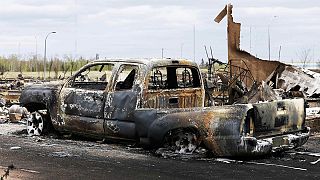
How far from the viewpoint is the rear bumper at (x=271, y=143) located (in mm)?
Result: 8234

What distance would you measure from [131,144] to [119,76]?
3.86 feet

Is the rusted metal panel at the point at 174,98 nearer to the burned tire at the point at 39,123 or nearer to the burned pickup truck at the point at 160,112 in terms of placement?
the burned pickup truck at the point at 160,112

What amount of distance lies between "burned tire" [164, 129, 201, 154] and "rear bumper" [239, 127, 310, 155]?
761 mm

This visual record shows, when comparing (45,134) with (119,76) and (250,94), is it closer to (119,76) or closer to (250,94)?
(119,76)

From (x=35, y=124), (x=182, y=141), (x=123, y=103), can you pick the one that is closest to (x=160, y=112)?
(x=182, y=141)

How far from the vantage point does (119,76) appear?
385 inches

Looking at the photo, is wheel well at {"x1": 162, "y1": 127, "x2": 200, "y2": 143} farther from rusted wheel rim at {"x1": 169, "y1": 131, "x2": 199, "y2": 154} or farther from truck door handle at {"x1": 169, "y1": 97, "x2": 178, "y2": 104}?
truck door handle at {"x1": 169, "y1": 97, "x2": 178, "y2": 104}

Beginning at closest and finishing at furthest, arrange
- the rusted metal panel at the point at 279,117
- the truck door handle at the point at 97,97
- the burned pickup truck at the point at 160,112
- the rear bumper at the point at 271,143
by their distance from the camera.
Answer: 1. the rear bumper at the point at 271,143
2. the burned pickup truck at the point at 160,112
3. the rusted metal panel at the point at 279,117
4. the truck door handle at the point at 97,97

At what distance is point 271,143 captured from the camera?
859 cm

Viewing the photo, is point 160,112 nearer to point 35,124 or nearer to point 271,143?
point 271,143

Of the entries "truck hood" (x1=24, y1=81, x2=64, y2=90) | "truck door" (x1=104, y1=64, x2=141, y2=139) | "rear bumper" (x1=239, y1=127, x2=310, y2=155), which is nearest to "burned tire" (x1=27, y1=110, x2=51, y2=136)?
"truck hood" (x1=24, y1=81, x2=64, y2=90)

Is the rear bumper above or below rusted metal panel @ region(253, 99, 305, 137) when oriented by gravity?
below

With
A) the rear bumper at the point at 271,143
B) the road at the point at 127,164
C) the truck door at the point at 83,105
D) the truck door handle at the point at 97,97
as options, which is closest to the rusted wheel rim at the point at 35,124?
the truck door at the point at 83,105

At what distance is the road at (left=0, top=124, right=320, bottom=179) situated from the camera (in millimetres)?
7340
